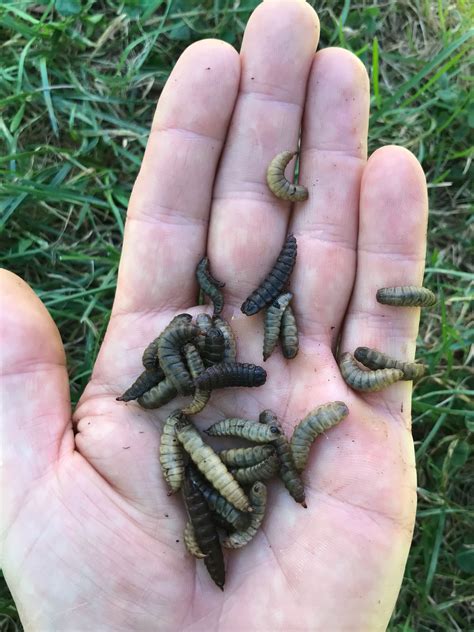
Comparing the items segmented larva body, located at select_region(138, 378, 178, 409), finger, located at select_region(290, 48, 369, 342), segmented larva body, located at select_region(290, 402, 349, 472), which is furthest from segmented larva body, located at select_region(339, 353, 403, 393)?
segmented larva body, located at select_region(138, 378, 178, 409)

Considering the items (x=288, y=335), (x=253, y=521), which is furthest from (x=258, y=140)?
(x=253, y=521)

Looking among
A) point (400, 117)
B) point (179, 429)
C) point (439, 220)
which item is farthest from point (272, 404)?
point (400, 117)

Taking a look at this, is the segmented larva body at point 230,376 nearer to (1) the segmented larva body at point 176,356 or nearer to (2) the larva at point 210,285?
(1) the segmented larva body at point 176,356

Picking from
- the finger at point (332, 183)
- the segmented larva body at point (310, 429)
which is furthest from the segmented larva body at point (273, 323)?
the segmented larva body at point (310, 429)

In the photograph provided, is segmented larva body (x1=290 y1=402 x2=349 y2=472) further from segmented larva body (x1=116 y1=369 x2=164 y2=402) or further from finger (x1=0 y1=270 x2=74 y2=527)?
finger (x1=0 y1=270 x2=74 y2=527)

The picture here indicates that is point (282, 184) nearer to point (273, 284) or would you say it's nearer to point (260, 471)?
point (273, 284)
